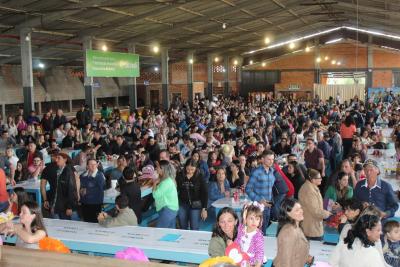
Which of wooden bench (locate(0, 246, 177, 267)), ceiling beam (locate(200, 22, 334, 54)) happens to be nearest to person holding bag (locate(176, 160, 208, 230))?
wooden bench (locate(0, 246, 177, 267))

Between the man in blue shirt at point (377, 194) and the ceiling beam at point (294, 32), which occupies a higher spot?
the ceiling beam at point (294, 32)

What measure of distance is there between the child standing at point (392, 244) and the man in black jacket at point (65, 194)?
3786 mm

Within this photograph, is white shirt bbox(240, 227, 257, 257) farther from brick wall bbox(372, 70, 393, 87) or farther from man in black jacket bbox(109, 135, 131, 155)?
brick wall bbox(372, 70, 393, 87)

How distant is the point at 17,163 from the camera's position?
28.0 ft

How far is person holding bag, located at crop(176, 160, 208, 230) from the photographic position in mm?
6023

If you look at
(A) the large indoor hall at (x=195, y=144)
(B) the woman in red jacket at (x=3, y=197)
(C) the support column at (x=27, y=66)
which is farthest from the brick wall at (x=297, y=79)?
(B) the woman in red jacket at (x=3, y=197)

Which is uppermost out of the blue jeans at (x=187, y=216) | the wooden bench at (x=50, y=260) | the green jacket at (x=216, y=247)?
the wooden bench at (x=50, y=260)

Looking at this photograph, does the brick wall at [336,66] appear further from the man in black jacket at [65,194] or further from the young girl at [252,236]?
the young girl at [252,236]

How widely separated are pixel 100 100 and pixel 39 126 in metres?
11.8

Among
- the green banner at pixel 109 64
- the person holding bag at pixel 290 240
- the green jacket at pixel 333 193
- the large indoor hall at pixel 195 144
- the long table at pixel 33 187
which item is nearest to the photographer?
the person holding bag at pixel 290 240

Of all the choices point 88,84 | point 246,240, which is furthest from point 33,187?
point 88,84

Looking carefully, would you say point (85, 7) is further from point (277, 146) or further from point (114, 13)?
point (277, 146)

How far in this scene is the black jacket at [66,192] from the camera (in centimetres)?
610

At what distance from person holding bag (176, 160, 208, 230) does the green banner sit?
8.64m
